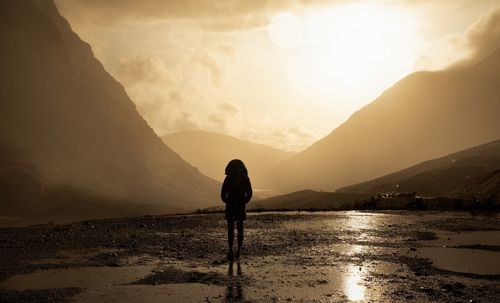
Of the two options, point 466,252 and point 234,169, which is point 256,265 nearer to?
point 234,169

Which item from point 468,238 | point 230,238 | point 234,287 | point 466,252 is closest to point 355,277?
point 234,287

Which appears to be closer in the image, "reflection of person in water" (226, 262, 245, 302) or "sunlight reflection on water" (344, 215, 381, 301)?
"reflection of person in water" (226, 262, 245, 302)

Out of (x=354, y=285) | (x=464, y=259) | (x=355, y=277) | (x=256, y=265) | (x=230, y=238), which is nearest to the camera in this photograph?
(x=354, y=285)

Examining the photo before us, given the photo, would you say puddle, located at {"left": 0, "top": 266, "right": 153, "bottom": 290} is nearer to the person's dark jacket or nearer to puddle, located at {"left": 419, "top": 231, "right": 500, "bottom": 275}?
the person's dark jacket

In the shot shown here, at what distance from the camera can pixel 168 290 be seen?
937cm

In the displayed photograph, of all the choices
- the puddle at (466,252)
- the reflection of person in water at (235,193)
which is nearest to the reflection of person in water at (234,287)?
the reflection of person in water at (235,193)

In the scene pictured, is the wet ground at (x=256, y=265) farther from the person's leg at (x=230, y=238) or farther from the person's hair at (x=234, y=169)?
the person's hair at (x=234, y=169)

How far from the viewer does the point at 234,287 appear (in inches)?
375

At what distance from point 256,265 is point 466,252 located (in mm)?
6757

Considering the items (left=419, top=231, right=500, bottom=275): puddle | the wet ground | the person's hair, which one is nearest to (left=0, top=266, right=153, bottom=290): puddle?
the wet ground

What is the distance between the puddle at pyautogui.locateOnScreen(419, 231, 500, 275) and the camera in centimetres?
1189

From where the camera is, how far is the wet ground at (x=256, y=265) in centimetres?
907

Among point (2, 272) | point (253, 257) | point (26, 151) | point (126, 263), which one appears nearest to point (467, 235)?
point (253, 257)

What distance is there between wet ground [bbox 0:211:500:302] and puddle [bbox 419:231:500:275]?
3 centimetres
